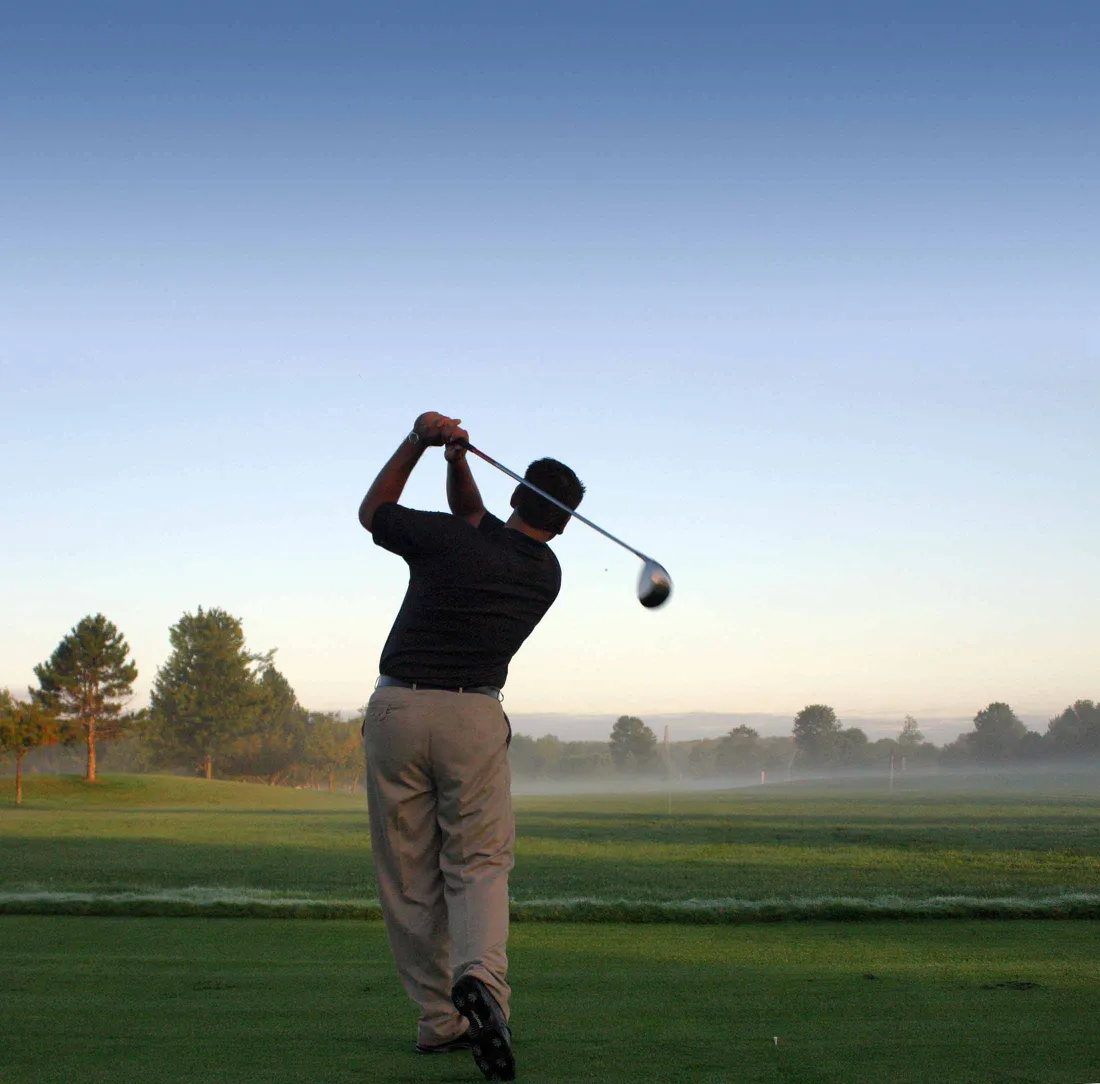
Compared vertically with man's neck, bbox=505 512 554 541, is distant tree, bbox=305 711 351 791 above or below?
below

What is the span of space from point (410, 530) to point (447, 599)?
26cm

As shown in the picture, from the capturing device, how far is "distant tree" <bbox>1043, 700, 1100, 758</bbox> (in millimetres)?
144000

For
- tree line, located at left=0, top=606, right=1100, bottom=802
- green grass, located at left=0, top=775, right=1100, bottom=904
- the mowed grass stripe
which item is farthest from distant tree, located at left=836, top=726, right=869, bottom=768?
the mowed grass stripe

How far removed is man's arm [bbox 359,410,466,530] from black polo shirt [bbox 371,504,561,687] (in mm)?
86

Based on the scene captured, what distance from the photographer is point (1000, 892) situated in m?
11.7

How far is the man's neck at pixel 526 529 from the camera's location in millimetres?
4211

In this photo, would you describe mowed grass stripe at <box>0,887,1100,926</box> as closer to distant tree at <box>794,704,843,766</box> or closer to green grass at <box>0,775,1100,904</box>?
green grass at <box>0,775,1100,904</box>

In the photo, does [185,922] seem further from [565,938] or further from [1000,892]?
[1000,892]

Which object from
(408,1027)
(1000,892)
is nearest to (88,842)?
(1000,892)

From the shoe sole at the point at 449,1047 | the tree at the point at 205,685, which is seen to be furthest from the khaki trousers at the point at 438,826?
the tree at the point at 205,685

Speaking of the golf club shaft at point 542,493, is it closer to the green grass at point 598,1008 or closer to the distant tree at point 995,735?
the green grass at point 598,1008

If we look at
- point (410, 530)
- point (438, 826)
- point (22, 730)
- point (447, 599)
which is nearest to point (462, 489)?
point (410, 530)

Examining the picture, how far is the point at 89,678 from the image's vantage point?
6719cm

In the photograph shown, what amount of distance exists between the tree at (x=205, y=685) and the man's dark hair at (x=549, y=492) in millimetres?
86197
